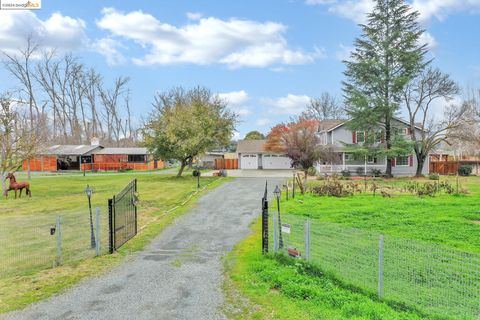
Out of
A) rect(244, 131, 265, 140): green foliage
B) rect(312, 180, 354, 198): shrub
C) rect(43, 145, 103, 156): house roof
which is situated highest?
rect(244, 131, 265, 140): green foliage

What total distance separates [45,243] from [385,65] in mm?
30525

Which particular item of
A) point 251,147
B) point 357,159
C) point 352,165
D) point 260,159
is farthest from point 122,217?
point 251,147

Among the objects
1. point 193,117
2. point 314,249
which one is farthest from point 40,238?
point 193,117

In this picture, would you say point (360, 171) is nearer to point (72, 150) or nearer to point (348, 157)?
point (348, 157)

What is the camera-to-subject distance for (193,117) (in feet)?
101

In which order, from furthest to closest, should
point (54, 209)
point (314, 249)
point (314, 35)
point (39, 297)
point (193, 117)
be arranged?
point (193, 117) → point (314, 35) → point (54, 209) → point (314, 249) → point (39, 297)

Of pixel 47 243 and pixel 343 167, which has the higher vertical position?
pixel 343 167

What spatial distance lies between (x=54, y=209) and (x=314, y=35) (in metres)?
18.2

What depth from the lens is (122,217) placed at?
10320 millimetres

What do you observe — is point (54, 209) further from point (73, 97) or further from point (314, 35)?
point (73, 97)

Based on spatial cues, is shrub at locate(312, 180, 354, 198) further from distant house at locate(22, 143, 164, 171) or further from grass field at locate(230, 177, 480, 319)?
distant house at locate(22, 143, 164, 171)

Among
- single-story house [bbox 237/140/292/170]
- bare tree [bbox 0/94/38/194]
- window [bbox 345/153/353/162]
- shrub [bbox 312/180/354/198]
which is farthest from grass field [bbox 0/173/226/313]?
single-story house [bbox 237/140/292/170]

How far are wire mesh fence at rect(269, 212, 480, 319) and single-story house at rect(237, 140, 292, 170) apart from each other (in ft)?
125

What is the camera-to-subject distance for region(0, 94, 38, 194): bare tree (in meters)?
21.6
